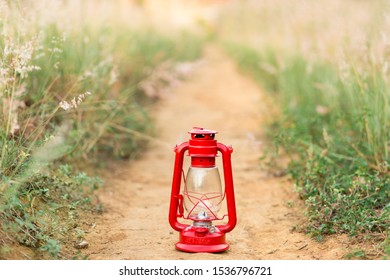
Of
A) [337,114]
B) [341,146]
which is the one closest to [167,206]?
[341,146]

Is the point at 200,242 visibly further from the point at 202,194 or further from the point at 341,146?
the point at 341,146

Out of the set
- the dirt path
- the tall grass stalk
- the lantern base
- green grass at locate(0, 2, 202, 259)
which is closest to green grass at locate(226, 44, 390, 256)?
the tall grass stalk

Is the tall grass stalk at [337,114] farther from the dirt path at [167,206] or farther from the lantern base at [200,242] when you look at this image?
the lantern base at [200,242]

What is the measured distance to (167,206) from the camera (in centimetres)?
407

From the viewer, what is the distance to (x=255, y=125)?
21.4ft

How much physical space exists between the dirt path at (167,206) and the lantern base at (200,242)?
4 cm

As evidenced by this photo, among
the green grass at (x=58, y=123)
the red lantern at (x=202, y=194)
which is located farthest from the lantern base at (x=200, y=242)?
the green grass at (x=58, y=123)

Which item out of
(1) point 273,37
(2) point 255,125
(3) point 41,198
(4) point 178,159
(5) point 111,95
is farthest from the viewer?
(1) point 273,37

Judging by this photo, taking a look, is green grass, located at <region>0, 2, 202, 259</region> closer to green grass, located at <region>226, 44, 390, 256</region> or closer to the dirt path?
the dirt path

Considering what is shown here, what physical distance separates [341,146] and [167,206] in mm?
1219

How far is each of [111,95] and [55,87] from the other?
942mm

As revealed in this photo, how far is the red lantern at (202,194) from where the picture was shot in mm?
3070
